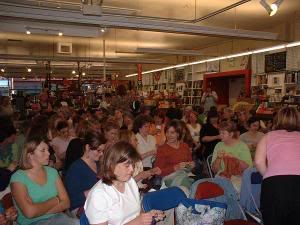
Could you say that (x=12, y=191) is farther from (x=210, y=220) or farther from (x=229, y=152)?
(x=229, y=152)

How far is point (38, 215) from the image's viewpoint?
278 centimetres

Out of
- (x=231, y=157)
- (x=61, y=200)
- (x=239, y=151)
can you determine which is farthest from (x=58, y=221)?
(x=239, y=151)

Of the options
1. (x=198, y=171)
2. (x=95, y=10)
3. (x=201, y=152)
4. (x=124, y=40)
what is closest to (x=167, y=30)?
(x=95, y=10)

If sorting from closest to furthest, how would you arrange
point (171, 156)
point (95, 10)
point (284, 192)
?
point (284, 192) → point (171, 156) → point (95, 10)

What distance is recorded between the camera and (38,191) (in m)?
2.87

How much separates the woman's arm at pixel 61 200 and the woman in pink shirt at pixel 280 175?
5.64ft

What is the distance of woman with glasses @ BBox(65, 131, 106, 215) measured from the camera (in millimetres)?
3129

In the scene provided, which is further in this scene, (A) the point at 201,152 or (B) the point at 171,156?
(A) the point at 201,152

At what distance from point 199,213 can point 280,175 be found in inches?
30.9

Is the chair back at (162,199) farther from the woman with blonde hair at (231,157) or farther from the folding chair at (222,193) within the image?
the woman with blonde hair at (231,157)

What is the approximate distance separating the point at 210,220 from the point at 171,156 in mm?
1779

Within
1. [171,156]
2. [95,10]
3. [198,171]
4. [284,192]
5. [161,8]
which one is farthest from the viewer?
[161,8]

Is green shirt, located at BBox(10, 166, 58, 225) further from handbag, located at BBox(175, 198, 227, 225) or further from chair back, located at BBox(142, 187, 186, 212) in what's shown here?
handbag, located at BBox(175, 198, 227, 225)

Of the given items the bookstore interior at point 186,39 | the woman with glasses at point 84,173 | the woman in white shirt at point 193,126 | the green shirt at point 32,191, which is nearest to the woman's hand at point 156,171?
the woman with glasses at point 84,173
